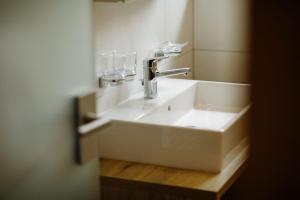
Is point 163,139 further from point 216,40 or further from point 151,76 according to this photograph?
point 216,40

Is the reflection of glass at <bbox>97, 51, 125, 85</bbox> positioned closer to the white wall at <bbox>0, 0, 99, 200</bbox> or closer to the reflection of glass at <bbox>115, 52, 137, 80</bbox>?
the reflection of glass at <bbox>115, 52, 137, 80</bbox>

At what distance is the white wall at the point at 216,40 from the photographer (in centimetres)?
240

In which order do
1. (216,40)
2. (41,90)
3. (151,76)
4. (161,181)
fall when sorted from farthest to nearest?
1. (216,40)
2. (151,76)
3. (161,181)
4. (41,90)

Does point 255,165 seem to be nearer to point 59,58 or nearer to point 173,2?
point 59,58

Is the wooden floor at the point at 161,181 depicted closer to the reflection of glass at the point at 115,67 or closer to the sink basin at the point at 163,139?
the sink basin at the point at 163,139

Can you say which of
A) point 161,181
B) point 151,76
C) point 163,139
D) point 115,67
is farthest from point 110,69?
point 161,181

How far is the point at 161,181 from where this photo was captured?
4.56ft

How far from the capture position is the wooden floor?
1341mm

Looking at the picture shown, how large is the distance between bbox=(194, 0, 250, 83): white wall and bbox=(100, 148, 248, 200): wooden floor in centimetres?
100

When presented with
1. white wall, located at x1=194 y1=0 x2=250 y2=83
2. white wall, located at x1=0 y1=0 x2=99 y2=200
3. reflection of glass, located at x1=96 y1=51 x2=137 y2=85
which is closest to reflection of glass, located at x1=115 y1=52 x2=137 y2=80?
reflection of glass, located at x1=96 y1=51 x2=137 y2=85

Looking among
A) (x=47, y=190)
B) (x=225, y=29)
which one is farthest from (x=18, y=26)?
(x=225, y=29)

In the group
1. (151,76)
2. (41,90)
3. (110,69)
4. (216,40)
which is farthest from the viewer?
(216,40)

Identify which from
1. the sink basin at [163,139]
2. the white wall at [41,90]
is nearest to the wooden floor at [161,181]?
the sink basin at [163,139]

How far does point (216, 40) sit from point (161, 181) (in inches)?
47.8
